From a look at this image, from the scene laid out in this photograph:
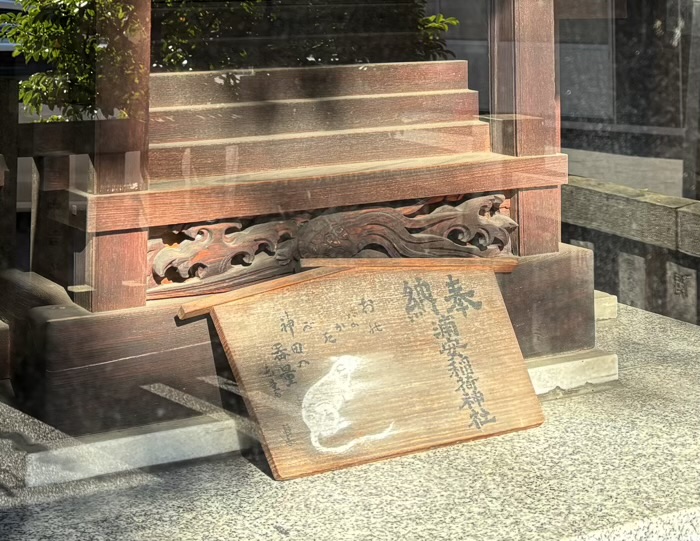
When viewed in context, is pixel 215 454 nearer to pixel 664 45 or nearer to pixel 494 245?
pixel 494 245

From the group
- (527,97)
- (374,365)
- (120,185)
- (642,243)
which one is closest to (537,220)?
(527,97)

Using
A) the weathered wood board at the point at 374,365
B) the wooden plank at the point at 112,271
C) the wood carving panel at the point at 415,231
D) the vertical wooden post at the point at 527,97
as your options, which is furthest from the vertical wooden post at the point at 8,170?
the vertical wooden post at the point at 527,97

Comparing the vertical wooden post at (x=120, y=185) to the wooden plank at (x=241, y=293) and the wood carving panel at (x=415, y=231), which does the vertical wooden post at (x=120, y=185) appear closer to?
the wooden plank at (x=241, y=293)

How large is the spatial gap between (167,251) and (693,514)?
1.62 m

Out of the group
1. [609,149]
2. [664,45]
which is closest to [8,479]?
[609,149]

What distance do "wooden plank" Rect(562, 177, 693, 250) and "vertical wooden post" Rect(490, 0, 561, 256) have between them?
0.75 feet

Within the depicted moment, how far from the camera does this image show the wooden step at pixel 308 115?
2.90 metres

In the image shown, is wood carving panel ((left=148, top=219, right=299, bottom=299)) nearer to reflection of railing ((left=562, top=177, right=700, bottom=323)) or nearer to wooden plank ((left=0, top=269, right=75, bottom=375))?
wooden plank ((left=0, top=269, right=75, bottom=375))

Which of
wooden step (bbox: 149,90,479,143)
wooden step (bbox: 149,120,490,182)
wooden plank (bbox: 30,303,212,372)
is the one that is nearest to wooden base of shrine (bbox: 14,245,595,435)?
wooden plank (bbox: 30,303,212,372)

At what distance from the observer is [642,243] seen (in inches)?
154

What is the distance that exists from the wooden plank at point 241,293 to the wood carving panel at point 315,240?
3 cm

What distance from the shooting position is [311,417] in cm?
304

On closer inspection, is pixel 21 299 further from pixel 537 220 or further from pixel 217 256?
pixel 537 220

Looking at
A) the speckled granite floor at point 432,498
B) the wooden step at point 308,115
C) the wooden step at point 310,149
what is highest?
the wooden step at point 308,115
